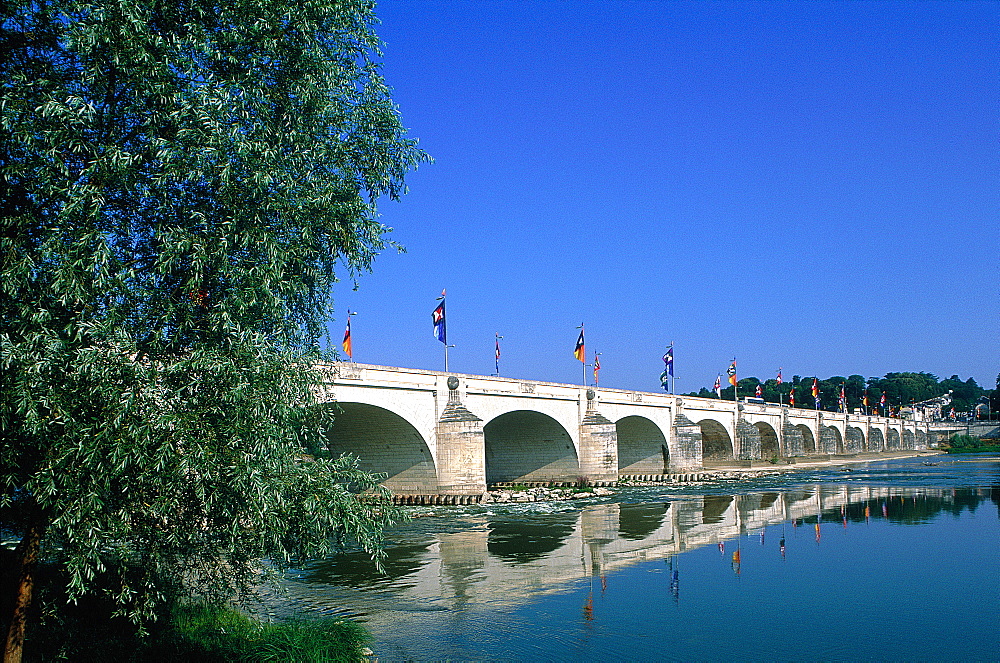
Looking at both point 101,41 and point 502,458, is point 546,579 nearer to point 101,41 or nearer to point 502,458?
point 101,41

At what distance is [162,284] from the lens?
8852 mm

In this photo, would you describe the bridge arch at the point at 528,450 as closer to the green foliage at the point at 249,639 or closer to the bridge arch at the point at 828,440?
the green foliage at the point at 249,639

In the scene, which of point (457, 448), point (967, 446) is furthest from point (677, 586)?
point (967, 446)

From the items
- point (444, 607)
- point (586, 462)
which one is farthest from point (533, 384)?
point (444, 607)

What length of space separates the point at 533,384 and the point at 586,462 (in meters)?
7.44

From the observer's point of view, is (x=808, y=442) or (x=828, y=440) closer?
(x=828, y=440)

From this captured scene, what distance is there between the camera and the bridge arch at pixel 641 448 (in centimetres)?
6041

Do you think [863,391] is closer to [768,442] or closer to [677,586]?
[768,442]

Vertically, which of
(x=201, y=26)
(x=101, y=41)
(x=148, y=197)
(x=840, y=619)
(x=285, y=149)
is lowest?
(x=840, y=619)

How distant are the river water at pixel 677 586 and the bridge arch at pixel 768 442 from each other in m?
45.6

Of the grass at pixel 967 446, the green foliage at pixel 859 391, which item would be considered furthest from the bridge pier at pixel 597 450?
the green foliage at pixel 859 391

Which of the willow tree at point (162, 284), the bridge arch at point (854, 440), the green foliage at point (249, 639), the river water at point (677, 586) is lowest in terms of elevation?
the river water at point (677, 586)

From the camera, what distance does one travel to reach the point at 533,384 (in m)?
44.4

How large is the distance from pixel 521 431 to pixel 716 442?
32.6 m
